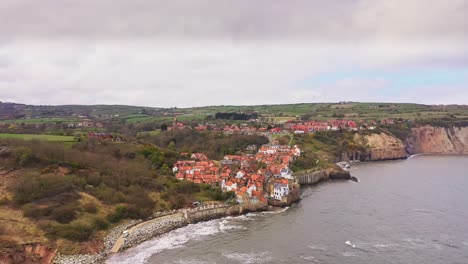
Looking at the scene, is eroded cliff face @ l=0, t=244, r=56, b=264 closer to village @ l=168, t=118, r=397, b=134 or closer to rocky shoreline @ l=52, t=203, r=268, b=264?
rocky shoreline @ l=52, t=203, r=268, b=264

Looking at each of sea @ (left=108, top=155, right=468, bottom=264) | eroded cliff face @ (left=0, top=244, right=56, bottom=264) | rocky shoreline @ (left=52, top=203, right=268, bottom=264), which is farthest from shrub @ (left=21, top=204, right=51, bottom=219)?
sea @ (left=108, top=155, right=468, bottom=264)

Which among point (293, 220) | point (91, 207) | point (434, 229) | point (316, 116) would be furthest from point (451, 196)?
point (316, 116)

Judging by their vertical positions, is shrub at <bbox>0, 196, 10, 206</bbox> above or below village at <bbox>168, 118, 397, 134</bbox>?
below

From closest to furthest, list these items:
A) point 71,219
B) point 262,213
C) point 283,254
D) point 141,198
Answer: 1. point 283,254
2. point 71,219
3. point 141,198
4. point 262,213

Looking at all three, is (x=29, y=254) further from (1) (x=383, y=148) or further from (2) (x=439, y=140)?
(2) (x=439, y=140)

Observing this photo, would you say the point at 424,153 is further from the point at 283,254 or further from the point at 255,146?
the point at 283,254

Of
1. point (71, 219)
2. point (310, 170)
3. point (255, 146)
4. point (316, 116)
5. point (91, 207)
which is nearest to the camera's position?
point (71, 219)
